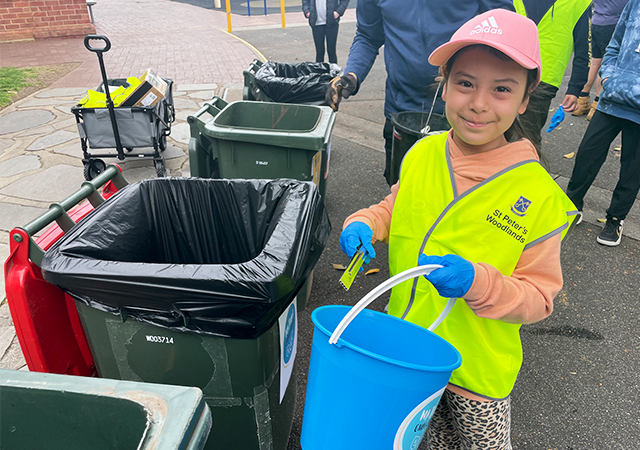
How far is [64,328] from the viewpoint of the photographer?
5.72ft

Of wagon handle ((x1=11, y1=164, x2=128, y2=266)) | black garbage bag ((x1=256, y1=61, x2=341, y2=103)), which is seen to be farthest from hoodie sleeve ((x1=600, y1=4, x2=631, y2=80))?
wagon handle ((x1=11, y1=164, x2=128, y2=266))

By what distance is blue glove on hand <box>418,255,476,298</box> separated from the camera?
116 centimetres

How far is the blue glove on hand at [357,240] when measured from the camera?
1380 millimetres

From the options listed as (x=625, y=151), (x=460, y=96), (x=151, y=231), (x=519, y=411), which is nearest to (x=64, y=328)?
(x=151, y=231)

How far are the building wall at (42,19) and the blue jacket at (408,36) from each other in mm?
9994

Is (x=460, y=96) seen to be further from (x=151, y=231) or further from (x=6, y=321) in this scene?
(x=6, y=321)

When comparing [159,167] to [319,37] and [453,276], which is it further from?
Result: [319,37]

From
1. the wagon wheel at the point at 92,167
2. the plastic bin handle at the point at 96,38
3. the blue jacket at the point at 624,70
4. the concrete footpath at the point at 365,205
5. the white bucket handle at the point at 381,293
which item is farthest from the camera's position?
the wagon wheel at the point at 92,167

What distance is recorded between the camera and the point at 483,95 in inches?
50.9

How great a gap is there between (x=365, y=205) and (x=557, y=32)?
2035 mm

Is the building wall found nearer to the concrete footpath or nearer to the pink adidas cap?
the concrete footpath

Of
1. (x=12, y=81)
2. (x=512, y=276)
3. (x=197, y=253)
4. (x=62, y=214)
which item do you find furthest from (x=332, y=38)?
(x=512, y=276)

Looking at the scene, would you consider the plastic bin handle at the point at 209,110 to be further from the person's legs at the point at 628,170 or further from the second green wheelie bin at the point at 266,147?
the person's legs at the point at 628,170

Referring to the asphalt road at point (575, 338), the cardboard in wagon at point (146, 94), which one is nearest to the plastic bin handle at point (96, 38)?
the cardboard in wagon at point (146, 94)
